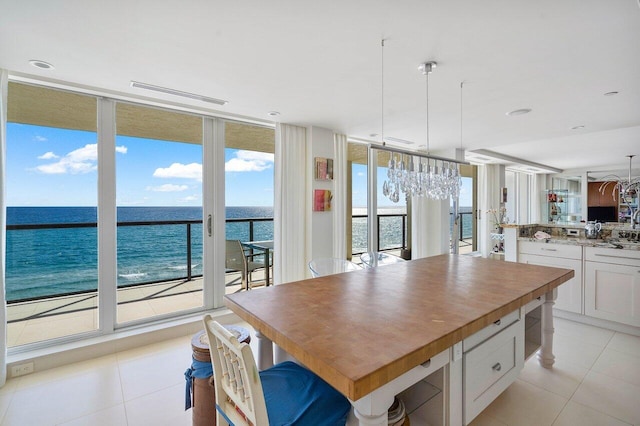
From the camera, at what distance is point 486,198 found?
273 inches

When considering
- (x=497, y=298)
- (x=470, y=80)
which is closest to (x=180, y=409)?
(x=497, y=298)

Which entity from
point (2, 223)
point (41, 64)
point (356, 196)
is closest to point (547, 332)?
point (356, 196)

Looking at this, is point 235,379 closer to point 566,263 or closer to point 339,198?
point 339,198

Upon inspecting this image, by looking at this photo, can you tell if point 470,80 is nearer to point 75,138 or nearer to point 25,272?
point 75,138

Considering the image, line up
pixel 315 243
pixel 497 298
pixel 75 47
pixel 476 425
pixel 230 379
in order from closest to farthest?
1. pixel 230 379
2. pixel 497 298
3. pixel 476 425
4. pixel 75 47
5. pixel 315 243

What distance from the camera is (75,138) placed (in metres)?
2.74

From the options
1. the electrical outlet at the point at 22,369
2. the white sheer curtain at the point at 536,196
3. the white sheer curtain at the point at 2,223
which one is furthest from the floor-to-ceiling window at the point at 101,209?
the white sheer curtain at the point at 536,196

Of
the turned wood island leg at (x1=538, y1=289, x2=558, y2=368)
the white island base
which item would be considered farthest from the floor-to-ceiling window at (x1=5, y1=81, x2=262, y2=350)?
the turned wood island leg at (x1=538, y1=289, x2=558, y2=368)

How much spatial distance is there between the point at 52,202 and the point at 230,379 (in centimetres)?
263

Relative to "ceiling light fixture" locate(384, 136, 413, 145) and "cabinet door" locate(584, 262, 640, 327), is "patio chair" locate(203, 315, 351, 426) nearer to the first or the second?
"cabinet door" locate(584, 262, 640, 327)

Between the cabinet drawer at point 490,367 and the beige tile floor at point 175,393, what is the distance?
276 millimetres

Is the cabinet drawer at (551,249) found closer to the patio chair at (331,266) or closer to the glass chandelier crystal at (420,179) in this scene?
the glass chandelier crystal at (420,179)

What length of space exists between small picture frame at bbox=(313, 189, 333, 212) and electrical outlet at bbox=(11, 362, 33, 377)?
2987 mm

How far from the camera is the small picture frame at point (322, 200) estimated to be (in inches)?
152
